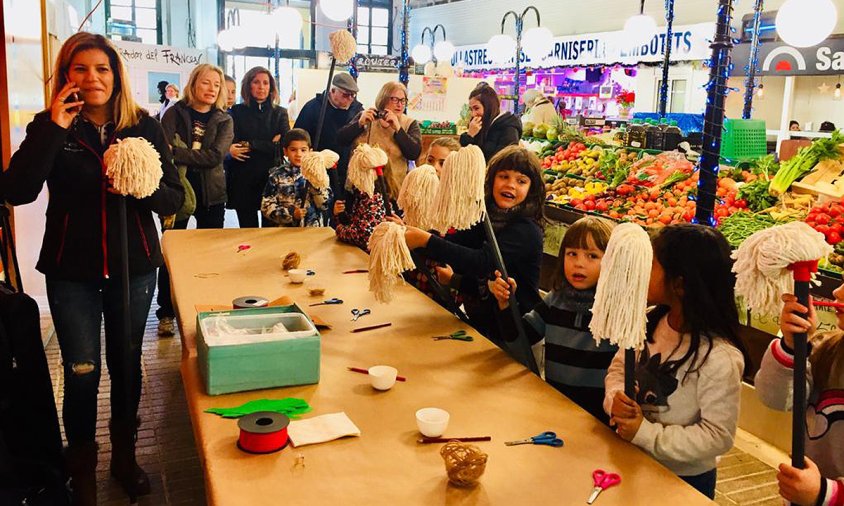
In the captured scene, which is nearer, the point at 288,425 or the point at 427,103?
the point at 288,425

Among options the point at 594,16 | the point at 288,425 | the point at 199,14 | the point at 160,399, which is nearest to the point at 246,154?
the point at 160,399

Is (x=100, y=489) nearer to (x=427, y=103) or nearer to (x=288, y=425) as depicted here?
(x=288, y=425)

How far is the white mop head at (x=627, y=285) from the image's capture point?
1.59m

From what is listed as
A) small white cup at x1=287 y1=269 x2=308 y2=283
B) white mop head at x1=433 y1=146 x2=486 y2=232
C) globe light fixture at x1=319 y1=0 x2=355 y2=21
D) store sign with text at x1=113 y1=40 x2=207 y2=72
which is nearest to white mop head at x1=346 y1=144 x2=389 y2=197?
small white cup at x1=287 y1=269 x2=308 y2=283

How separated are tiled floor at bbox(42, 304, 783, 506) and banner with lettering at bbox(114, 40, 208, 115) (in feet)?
33.6

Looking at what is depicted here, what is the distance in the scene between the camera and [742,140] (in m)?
6.23

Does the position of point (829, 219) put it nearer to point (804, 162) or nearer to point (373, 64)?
point (804, 162)

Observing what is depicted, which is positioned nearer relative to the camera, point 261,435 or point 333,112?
point 261,435

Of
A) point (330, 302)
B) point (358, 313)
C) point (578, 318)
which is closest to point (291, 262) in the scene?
point (330, 302)

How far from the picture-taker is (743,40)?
11.8 metres

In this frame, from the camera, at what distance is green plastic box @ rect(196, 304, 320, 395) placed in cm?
193

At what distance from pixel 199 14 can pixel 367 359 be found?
1893cm

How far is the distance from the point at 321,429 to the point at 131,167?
119cm

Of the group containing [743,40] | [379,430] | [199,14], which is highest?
[199,14]
